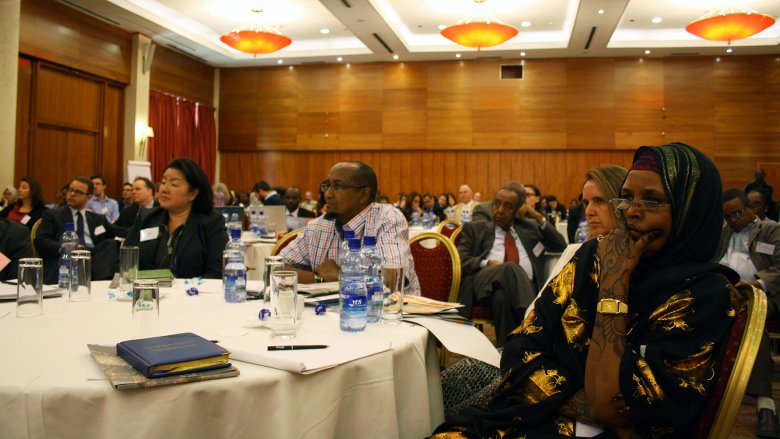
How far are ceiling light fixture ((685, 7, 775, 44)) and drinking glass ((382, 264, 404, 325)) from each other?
9.38 m

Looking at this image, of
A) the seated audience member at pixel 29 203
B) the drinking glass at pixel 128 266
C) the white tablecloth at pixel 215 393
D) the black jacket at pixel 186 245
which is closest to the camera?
the white tablecloth at pixel 215 393

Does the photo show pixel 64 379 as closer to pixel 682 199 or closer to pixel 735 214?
pixel 682 199

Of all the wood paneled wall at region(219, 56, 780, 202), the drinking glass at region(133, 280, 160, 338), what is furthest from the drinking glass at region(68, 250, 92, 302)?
the wood paneled wall at region(219, 56, 780, 202)

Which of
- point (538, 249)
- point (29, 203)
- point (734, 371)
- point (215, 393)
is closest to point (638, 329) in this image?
point (734, 371)

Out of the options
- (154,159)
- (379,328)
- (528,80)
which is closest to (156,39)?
(154,159)

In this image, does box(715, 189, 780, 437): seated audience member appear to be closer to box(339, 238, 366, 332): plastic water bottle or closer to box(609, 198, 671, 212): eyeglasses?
box(609, 198, 671, 212): eyeglasses

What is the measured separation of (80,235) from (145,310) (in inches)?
192

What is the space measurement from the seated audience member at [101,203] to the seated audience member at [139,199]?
2233 millimetres

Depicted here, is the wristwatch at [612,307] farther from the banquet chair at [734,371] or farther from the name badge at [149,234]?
the name badge at [149,234]

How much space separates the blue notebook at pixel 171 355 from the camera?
1.27m

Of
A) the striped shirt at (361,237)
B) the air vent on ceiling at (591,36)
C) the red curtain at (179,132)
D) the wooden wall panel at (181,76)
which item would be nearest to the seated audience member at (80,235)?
the striped shirt at (361,237)

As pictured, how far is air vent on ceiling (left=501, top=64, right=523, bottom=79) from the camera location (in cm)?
1415

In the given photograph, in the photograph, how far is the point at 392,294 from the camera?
1.96 meters

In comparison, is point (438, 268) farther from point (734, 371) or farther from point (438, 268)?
point (734, 371)
